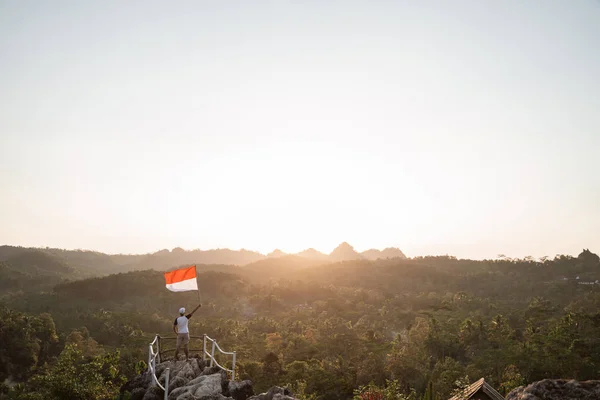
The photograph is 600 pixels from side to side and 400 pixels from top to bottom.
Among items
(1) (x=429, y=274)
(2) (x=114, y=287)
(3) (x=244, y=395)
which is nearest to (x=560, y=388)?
(3) (x=244, y=395)

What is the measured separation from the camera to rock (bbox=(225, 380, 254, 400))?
16.9 metres

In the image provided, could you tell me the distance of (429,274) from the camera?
127m

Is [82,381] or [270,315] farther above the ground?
[82,381]

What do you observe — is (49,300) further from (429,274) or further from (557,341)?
(429,274)

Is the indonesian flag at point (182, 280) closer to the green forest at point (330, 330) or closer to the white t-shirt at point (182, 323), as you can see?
the white t-shirt at point (182, 323)

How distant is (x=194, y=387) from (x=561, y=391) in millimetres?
12385

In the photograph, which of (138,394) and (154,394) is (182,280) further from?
(154,394)

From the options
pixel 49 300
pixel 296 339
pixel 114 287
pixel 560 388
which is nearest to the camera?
pixel 560 388

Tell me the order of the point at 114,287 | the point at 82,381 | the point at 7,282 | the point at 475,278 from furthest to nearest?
the point at 475,278 → the point at 7,282 → the point at 114,287 → the point at 82,381

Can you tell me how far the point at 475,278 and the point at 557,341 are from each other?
8124cm

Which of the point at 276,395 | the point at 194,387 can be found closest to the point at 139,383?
the point at 194,387

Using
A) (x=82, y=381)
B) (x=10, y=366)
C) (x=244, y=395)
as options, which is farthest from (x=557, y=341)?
(x=10, y=366)

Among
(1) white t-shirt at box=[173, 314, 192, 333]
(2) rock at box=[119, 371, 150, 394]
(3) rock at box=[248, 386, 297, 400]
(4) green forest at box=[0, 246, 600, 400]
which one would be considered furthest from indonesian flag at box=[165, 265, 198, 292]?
(4) green forest at box=[0, 246, 600, 400]

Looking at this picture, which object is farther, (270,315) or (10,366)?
(270,315)
